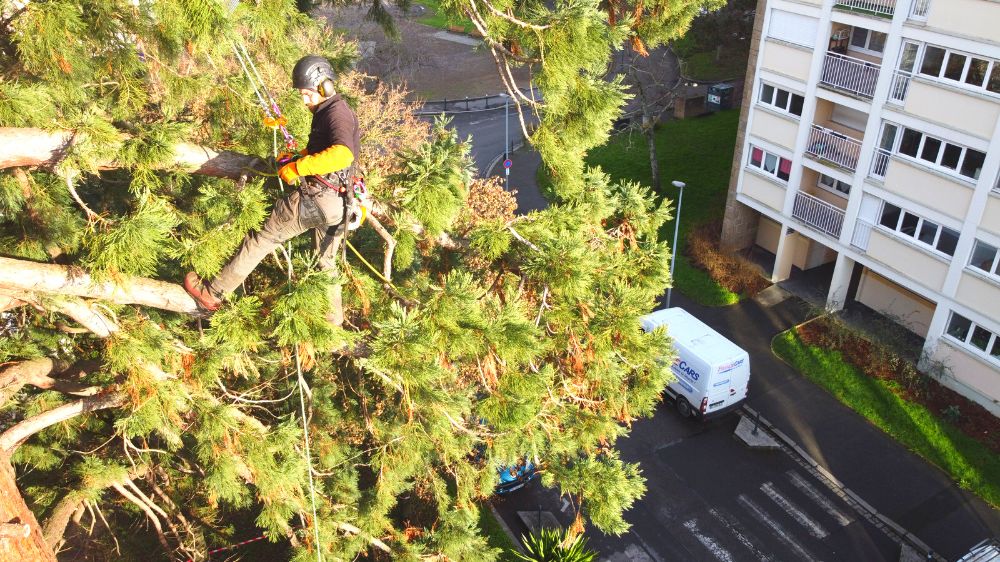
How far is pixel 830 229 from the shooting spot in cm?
2047

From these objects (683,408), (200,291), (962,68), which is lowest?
(683,408)

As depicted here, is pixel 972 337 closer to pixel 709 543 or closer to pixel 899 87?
pixel 899 87

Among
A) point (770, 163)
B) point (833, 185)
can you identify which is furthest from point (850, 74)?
point (770, 163)

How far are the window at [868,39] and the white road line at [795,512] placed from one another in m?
10.7

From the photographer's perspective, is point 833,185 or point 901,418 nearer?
point 901,418

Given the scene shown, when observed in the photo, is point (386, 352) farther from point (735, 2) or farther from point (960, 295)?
point (735, 2)

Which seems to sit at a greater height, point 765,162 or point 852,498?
point 765,162

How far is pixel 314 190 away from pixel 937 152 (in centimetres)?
1584

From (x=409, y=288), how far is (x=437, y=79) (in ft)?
137

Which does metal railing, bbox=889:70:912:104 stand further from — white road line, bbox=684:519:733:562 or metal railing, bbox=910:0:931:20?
white road line, bbox=684:519:733:562

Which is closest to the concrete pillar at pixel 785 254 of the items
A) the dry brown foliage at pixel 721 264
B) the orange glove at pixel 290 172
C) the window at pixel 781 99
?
the dry brown foliage at pixel 721 264

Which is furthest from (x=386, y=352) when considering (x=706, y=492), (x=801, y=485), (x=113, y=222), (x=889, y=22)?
(x=889, y=22)

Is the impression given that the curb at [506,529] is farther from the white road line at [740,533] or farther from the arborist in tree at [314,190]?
the arborist in tree at [314,190]

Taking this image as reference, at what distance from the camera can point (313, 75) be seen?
5.93m
